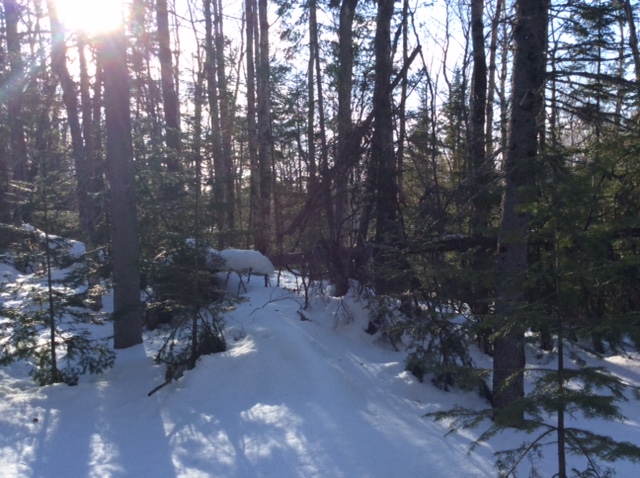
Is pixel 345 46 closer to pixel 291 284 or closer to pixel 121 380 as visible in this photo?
pixel 291 284

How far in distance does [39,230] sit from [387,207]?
489 cm

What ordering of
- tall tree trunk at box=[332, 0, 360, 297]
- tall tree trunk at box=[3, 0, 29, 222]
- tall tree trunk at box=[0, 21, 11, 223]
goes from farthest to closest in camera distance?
tall tree trunk at box=[0, 21, 11, 223] < tall tree trunk at box=[3, 0, 29, 222] < tall tree trunk at box=[332, 0, 360, 297]

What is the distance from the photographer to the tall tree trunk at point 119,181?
7531mm

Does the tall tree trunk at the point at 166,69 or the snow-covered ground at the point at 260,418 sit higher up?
the tall tree trunk at the point at 166,69

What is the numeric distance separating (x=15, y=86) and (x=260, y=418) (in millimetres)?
8922

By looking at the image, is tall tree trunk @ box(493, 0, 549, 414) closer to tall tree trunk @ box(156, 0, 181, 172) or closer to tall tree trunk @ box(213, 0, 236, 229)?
tall tree trunk @ box(156, 0, 181, 172)

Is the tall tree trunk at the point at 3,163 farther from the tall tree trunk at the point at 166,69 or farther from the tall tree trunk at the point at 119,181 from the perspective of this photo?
the tall tree trunk at the point at 119,181

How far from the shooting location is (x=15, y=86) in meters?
10.3

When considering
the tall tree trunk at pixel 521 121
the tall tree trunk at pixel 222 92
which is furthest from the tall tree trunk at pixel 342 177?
the tall tree trunk at pixel 222 92

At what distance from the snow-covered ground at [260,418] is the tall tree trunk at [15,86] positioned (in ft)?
16.7

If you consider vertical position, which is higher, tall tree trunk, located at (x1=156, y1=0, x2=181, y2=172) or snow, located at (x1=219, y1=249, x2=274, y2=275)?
tall tree trunk, located at (x1=156, y1=0, x2=181, y2=172)

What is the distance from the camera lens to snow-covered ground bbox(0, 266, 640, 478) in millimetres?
4355

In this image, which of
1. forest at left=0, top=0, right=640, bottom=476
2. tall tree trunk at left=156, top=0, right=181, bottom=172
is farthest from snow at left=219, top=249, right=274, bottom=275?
tall tree trunk at left=156, top=0, right=181, bottom=172

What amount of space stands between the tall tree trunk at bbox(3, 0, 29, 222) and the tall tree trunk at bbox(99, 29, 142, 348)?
2666 millimetres
